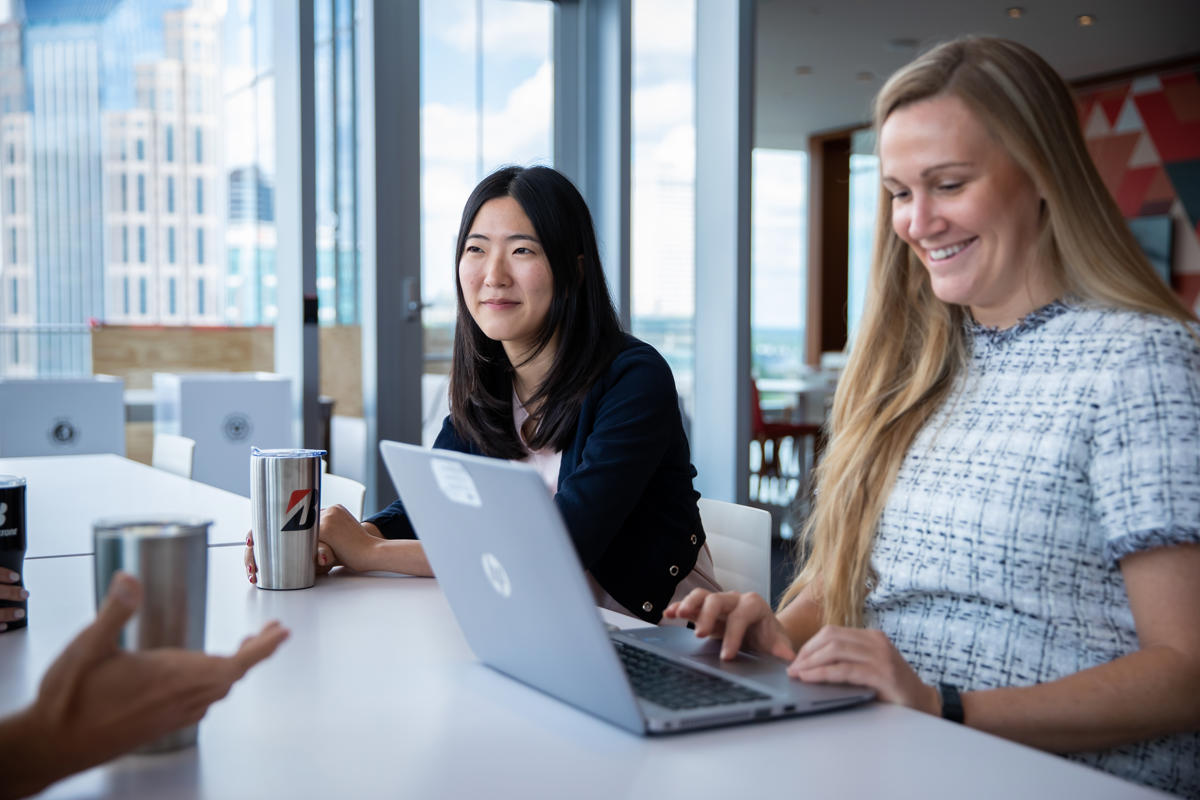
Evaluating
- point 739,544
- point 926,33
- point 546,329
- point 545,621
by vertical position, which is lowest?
point 739,544

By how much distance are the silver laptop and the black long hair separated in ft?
2.64

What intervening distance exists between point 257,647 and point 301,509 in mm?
630

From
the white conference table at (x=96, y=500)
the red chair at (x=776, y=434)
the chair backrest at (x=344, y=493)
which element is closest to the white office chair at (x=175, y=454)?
the white conference table at (x=96, y=500)

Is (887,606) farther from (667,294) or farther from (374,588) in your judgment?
(667,294)

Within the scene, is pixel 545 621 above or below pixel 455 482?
below

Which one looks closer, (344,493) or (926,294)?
(926,294)

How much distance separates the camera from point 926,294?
1.39 m

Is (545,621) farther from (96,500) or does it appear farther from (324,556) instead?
(96,500)

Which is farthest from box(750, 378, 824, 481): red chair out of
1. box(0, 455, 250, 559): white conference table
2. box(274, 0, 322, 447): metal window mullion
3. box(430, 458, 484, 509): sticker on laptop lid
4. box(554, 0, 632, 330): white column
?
box(430, 458, 484, 509): sticker on laptop lid

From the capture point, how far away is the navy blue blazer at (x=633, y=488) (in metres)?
1.56

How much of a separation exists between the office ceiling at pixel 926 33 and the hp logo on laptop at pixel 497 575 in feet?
18.2

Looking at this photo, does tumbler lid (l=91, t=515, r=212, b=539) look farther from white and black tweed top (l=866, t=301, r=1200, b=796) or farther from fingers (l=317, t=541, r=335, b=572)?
white and black tweed top (l=866, t=301, r=1200, b=796)

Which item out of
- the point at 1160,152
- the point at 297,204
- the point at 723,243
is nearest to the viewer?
the point at 297,204

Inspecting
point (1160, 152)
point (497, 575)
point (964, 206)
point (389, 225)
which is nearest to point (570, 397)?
point (964, 206)
